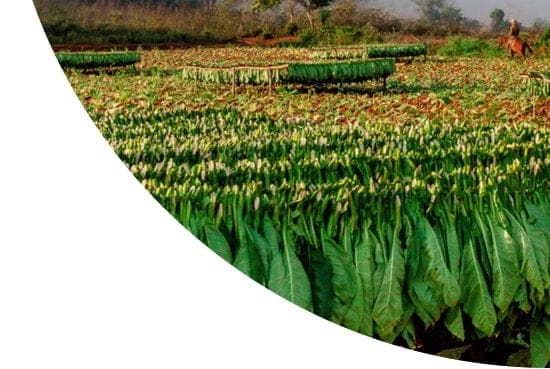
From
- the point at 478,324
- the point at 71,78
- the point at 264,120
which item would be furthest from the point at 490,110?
the point at 71,78

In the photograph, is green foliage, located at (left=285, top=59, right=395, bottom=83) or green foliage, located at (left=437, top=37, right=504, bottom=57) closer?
green foliage, located at (left=437, top=37, right=504, bottom=57)

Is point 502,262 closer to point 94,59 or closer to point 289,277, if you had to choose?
point 289,277

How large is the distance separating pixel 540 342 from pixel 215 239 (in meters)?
0.66

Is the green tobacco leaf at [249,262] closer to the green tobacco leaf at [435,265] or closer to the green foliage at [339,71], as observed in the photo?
the green tobacco leaf at [435,265]

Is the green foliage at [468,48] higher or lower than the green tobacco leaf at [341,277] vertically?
higher

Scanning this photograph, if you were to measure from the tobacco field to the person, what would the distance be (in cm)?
11

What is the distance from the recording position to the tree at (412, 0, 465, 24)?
169 cm

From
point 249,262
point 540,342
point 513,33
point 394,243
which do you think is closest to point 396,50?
point 513,33

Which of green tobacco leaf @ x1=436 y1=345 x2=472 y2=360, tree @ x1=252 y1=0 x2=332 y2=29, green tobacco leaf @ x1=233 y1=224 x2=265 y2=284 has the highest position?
tree @ x1=252 y1=0 x2=332 y2=29

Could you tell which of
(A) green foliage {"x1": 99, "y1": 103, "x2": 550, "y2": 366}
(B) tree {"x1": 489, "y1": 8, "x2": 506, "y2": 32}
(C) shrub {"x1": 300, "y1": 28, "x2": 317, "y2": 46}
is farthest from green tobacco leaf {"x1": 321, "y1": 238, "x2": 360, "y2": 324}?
(B) tree {"x1": 489, "y1": 8, "x2": 506, "y2": 32}

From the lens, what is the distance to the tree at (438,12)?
1.69 meters

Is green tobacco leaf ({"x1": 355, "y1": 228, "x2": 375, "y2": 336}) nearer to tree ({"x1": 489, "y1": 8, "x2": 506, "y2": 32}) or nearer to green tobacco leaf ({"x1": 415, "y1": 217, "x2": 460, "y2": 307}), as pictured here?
green tobacco leaf ({"x1": 415, "y1": 217, "x2": 460, "y2": 307})

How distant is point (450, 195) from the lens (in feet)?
5.89

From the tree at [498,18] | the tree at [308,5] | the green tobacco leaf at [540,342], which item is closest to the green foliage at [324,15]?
the tree at [308,5]
